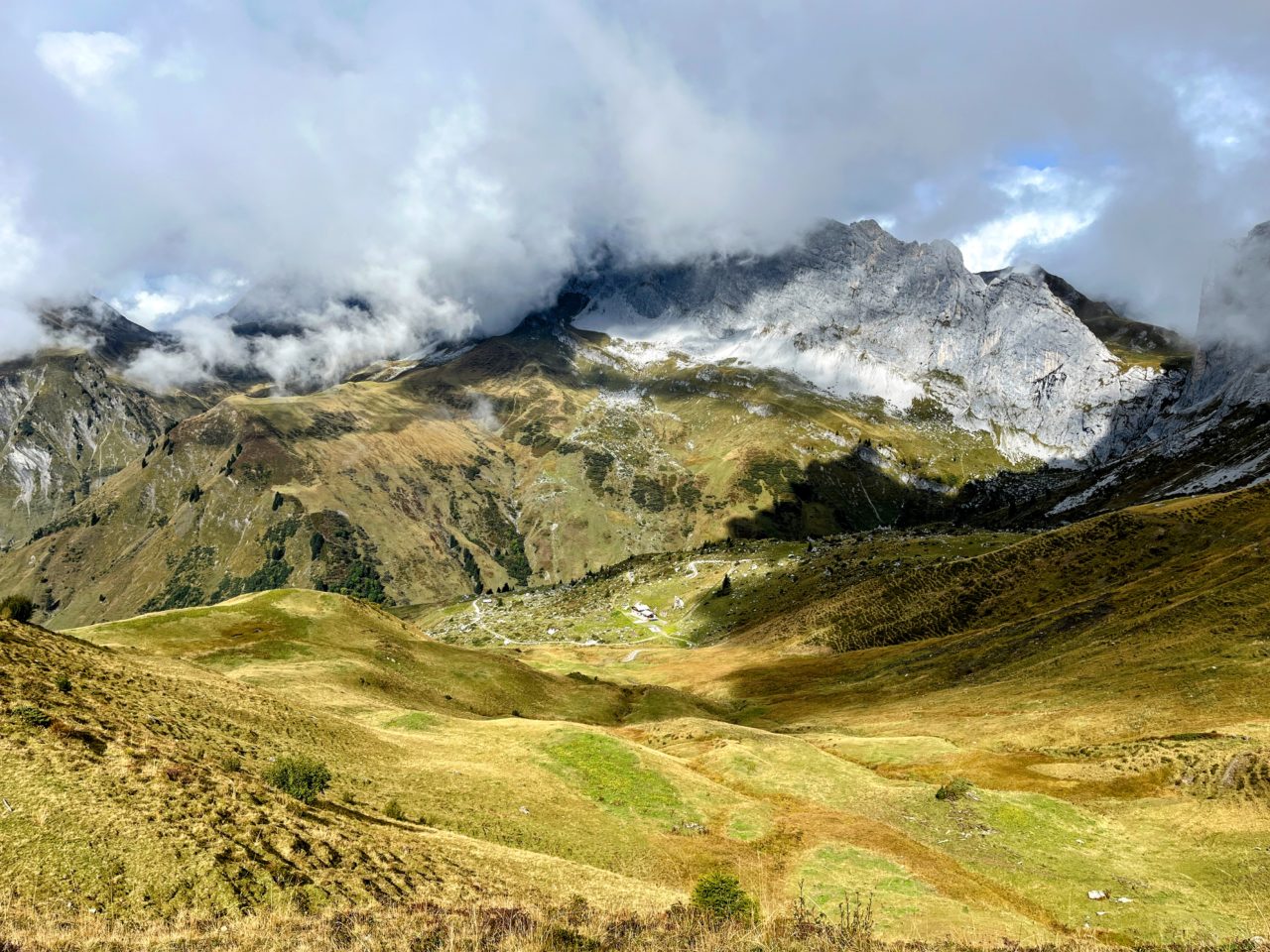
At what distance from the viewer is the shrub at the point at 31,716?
881 inches

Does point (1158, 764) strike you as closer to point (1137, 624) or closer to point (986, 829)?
point (986, 829)

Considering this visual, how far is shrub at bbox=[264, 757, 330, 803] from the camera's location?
2606 centimetres

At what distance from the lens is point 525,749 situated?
44.5 m

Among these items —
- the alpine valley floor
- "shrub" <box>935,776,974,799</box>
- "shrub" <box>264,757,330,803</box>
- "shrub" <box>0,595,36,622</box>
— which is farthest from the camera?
"shrub" <box>935,776,974,799</box>

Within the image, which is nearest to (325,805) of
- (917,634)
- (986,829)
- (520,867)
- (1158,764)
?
(520,867)

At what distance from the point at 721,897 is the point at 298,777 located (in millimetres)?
17663

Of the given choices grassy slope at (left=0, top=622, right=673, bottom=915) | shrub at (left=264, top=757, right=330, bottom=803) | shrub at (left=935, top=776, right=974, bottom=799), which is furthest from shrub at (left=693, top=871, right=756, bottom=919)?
shrub at (left=935, top=776, right=974, bottom=799)

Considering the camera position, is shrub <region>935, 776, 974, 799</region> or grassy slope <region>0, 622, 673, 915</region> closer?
grassy slope <region>0, 622, 673, 915</region>

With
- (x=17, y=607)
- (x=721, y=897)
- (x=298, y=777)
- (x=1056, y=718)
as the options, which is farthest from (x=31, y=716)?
(x=1056, y=718)

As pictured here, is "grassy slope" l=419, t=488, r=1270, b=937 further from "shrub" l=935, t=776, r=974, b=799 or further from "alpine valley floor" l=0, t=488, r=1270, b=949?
"shrub" l=935, t=776, r=974, b=799

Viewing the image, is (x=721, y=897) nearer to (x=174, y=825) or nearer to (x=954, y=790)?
(x=174, y=825)

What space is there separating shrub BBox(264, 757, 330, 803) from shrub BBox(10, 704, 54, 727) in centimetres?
776

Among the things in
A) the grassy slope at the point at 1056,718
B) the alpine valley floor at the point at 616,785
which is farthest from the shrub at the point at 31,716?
the grassy slope at the point at 1056,718

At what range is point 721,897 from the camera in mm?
20234
